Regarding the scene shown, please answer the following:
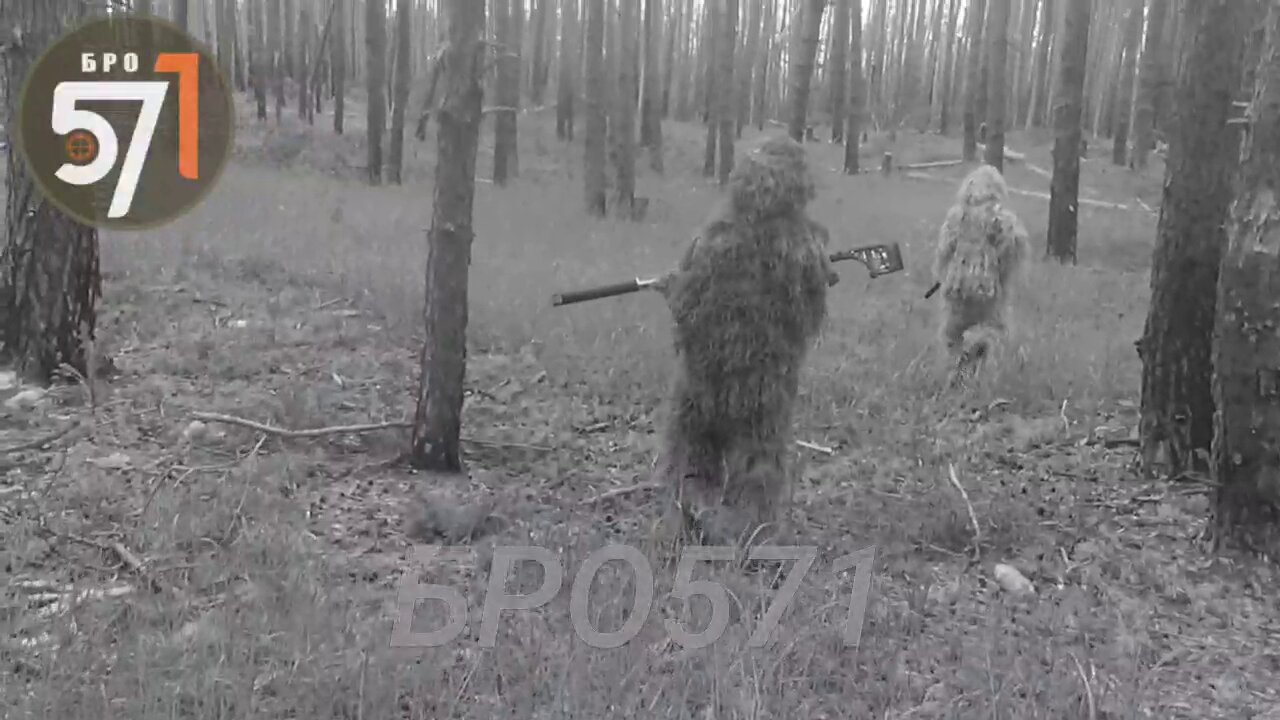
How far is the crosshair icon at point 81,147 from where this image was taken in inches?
259

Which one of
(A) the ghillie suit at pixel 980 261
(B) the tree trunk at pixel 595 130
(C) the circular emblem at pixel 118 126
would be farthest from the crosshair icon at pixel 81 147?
(B) the tree trunk at pixel 595 130

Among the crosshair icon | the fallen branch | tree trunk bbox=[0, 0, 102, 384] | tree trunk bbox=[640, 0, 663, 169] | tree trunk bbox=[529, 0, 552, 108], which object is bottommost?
the fallen branch

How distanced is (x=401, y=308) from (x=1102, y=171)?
71.7 ft

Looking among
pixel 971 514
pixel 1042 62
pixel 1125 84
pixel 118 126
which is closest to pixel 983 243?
pixel 971 514

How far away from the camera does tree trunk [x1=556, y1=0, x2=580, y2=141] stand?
2452cm

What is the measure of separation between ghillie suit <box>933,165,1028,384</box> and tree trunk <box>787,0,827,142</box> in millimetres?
7873

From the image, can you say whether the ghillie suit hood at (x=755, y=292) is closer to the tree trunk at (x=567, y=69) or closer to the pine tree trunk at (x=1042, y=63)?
the tree trunk at (x=567, y=69)

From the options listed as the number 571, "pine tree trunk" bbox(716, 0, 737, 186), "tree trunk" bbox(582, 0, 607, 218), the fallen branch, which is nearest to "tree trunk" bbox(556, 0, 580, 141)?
Result: "pine tree trunk" bbox(716, 0, 737, 186)

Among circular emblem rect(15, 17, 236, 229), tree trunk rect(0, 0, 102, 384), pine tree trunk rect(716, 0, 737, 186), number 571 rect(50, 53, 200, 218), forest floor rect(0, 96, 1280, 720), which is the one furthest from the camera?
pine tree trunk rect(716, 0, 737, 186)

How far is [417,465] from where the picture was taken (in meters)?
5.59

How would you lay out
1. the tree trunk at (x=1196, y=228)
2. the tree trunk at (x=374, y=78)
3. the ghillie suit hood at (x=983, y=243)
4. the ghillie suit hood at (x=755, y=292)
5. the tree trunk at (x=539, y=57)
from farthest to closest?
the tree trunk at (x=539, y=57)
the tree trunk at (x=374, y=78)
the ghillie suit hood at (x=983, y=243)
the tree trunk at (x=1196, y=228)
the ghillie suit hood at (x=755, y=292)

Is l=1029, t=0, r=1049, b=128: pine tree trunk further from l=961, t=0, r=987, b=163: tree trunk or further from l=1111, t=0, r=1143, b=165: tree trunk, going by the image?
l=1111, t=0, r=1143, b=165: tree trunk

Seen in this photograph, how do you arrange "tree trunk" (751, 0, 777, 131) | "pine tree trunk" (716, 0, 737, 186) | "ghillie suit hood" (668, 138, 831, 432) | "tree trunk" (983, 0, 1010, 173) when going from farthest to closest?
1. "tree trunk" (751, 0, 777, 131)
2. "pine tree trunk" (716, 0, 737, 186)
3. "tree trunk" (983, 0, 1010, 173)
4. "ghillie suit hood" (668, 138, 831, 432)

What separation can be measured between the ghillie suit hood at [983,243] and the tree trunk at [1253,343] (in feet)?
9.78
